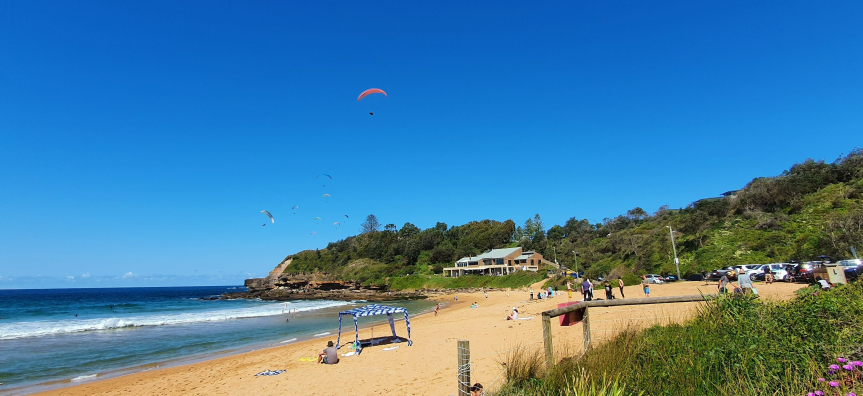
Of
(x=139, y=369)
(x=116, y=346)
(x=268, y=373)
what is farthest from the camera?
(x=116, y=346)

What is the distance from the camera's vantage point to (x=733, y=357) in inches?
178

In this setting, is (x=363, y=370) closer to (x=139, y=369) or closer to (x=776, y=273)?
(x=139, y=369)

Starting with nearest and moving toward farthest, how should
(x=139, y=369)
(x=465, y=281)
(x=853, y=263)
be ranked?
1. (x=139, y=369)
2. (x=853, y=263)
3. (x=465, y=281)

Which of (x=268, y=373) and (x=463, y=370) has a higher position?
(x=463, y=370)

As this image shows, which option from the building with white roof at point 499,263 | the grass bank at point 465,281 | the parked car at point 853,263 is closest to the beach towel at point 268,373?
the parked car at point 853,263

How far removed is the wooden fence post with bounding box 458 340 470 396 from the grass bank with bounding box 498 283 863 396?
0.65 metres

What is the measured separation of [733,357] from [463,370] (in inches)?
116

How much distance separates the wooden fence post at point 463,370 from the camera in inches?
181

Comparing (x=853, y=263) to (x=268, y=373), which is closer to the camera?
(x=268, y=373)

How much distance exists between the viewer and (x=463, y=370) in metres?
4.64

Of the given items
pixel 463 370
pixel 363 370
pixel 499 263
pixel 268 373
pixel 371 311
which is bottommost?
pixel 268 373

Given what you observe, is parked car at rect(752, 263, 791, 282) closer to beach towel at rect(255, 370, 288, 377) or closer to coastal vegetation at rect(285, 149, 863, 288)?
coastal vegetation at rect(285, 149, 863, 288)

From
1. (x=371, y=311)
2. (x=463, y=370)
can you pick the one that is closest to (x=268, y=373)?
(x=371, y=311)

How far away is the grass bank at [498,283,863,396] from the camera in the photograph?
3.98 m
